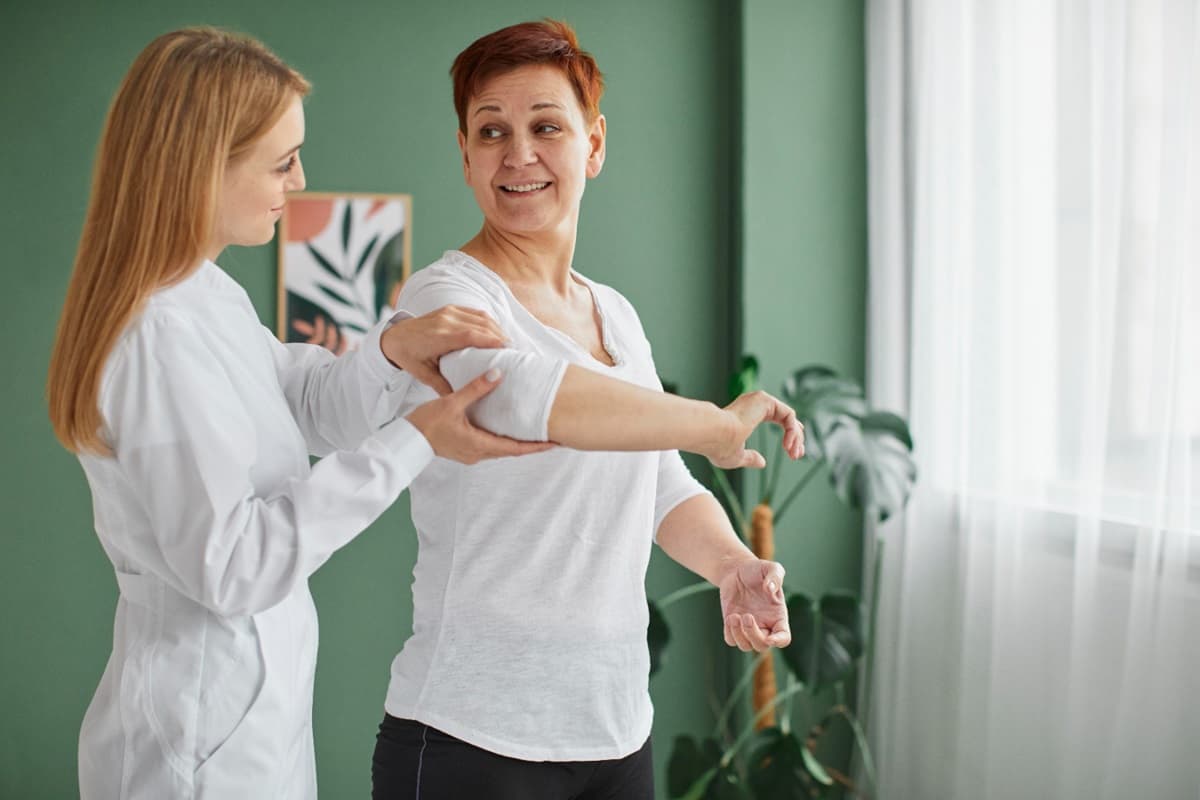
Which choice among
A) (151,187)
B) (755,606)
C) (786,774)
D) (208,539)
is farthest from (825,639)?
(151,187)

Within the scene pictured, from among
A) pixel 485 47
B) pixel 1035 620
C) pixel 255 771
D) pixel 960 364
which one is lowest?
pixel 1035 620

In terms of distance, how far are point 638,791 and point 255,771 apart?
47 cm

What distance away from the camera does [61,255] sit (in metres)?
3.09

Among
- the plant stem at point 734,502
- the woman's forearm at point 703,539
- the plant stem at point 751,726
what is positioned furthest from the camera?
the plant stem at point 734,502

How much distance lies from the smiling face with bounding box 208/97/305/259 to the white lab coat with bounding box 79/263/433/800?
67mm

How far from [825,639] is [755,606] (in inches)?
59.5

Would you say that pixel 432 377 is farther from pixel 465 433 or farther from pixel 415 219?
pixel 415 219

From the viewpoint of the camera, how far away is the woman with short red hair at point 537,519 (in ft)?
3.98

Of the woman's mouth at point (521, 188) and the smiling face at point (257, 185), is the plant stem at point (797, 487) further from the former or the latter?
the smiling face at point (257, 185)

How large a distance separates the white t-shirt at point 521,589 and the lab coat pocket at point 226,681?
18 centimetres

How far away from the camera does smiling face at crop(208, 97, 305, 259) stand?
121 cm

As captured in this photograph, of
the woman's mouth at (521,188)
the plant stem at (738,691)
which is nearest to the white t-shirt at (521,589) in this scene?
the woman's mouth at (521,188)

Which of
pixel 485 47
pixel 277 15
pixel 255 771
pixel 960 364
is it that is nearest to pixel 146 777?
pixel 255 771

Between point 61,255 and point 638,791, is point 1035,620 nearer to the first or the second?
point 638,791
